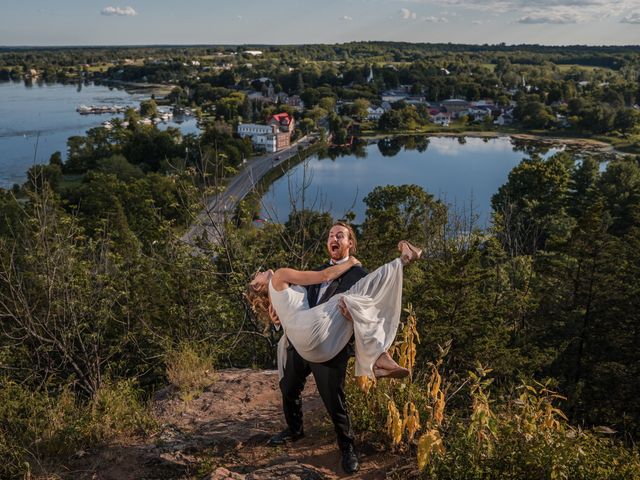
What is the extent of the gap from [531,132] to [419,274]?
2328 inches

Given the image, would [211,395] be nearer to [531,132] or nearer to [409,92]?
[531,132]

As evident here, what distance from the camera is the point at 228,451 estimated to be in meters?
3.83

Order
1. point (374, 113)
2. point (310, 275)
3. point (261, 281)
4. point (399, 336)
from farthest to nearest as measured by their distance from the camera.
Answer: point (374, 113) → point (399, 336) → point (261, 281) → point (310, 275)

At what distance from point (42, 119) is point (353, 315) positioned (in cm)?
7200

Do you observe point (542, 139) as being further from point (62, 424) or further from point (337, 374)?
point (62, 424)

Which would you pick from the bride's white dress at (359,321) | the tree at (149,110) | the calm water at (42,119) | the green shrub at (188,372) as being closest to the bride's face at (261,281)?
the bride's white dress at (359,321)

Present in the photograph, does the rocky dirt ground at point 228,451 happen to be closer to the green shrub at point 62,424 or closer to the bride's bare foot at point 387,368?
the green shrub at point 62,424

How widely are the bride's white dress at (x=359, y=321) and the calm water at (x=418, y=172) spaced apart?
2862 cm

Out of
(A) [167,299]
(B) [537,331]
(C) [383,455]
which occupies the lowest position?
(B) [537,331]

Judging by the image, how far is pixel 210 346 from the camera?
6.23 metres

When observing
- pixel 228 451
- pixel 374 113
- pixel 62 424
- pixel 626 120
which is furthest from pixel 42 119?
pixel 228 451

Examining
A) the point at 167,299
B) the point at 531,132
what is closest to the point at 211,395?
the point at 167,299

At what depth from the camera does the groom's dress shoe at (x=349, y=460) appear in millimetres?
3338

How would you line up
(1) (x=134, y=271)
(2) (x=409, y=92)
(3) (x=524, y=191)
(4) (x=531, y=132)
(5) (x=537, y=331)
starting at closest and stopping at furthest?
1. (1) (x=134, y=271)
2. (5) (x=537, y=331)
3. (3) (x=524, y=191)
4. (4) (x=531, y=132)
5. (2) (x=409, y=92)
